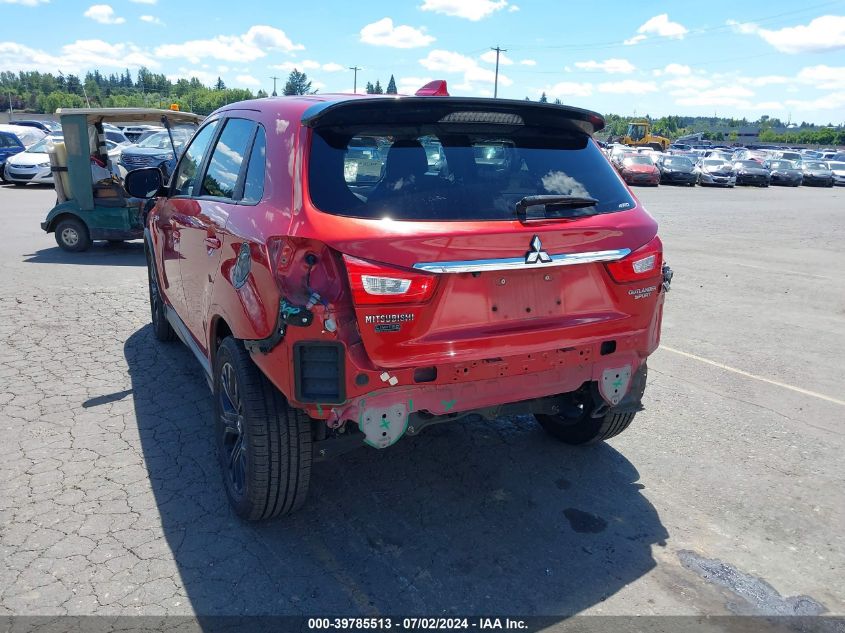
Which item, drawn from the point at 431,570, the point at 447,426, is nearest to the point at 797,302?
the point at 447,426

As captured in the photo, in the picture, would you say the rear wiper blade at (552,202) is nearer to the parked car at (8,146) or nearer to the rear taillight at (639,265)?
the rear taillight at (639,265)

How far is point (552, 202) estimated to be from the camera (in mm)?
2990

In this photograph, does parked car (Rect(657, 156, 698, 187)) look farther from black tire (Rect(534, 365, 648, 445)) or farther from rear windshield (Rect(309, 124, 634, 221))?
rear windshield (Rect(309, 124, 634, 221))

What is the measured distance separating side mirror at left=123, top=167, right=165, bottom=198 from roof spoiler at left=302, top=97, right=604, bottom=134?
2.46 metres

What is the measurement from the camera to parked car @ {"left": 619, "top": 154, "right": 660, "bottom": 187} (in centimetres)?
2827

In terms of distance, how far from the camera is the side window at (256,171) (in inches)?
124

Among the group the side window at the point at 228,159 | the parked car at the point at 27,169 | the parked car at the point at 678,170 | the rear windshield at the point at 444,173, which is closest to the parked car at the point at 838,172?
the parked car at the point at 678,170

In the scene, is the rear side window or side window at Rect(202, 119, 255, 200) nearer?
side window at Rect(202, 119, 255, 200)

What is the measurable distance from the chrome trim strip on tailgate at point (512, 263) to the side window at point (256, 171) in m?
0.97

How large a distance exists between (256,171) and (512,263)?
136 cm

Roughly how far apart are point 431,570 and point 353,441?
67 centimetres

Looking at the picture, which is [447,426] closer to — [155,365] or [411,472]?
[411,472]

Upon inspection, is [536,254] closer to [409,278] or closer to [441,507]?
[409,278]

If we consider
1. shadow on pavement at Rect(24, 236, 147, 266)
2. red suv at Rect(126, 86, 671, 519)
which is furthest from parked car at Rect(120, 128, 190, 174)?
red suv at Rect(126, 86, 671, 519)
